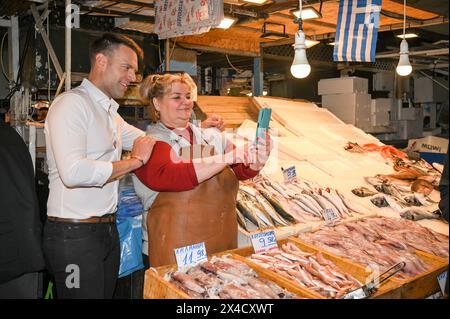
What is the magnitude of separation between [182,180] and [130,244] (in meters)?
1.21

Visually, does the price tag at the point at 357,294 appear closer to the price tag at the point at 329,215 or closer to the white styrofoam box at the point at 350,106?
the price tag at the point at 329,215

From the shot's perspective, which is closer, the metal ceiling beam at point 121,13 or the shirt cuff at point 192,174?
the shirt cuff at point 192,174

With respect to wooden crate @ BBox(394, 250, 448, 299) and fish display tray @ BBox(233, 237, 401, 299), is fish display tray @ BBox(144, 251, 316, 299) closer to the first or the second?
fish display tray @ BBox(233, 237, 401, 299)

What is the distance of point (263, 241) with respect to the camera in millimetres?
3242

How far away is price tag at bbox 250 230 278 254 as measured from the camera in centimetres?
317

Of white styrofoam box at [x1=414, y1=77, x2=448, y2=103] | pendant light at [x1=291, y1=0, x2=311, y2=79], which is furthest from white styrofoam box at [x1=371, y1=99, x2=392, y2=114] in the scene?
pendant light at [x1=291, y1=0, x2=311, y2=79]

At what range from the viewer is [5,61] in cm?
1020

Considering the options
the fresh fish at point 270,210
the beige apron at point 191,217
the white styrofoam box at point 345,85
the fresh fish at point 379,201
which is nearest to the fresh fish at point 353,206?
the fresh fish at point 379,201

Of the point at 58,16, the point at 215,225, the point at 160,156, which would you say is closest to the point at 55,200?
the point at 160,156

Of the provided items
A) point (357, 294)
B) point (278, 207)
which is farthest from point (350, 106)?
point (357, 294)

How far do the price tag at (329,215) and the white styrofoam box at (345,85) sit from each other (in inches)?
270

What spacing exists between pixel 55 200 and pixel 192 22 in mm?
2985

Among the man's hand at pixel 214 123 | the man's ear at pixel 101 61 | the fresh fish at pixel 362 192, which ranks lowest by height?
the fresh fish at pixel 362 192

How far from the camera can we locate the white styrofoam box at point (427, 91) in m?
14.2
